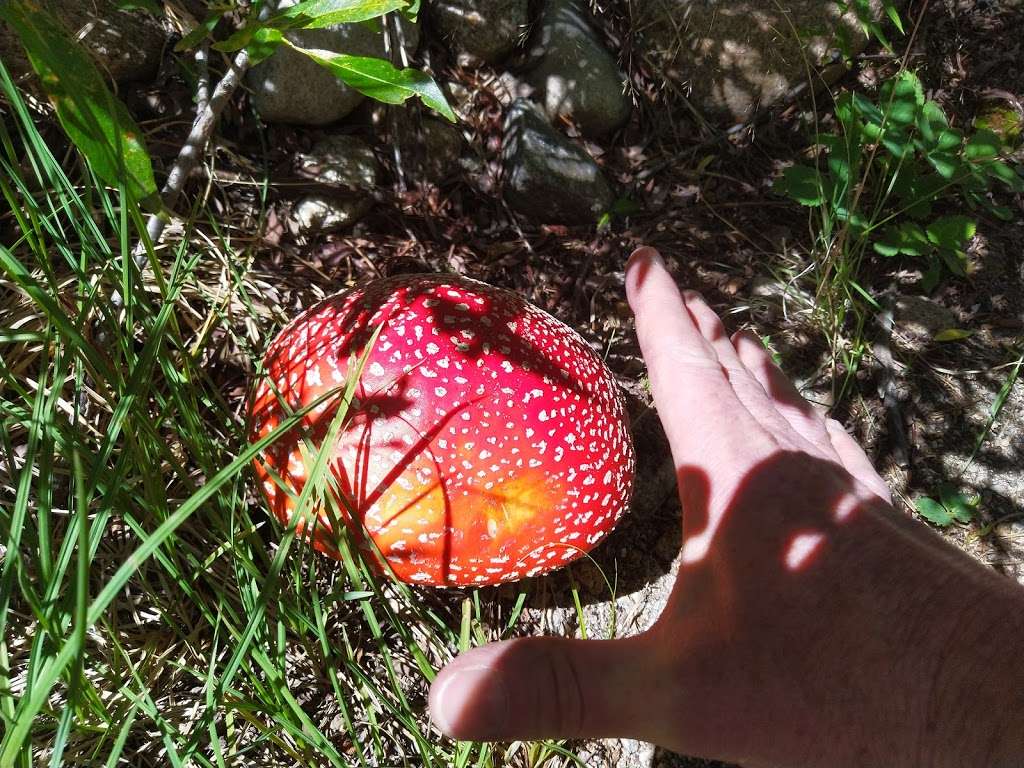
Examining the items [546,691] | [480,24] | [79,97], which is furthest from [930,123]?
[79,97]

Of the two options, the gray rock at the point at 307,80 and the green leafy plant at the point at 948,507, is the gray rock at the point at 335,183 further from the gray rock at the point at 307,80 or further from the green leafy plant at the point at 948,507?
the green leafy plant at the point at 948,507

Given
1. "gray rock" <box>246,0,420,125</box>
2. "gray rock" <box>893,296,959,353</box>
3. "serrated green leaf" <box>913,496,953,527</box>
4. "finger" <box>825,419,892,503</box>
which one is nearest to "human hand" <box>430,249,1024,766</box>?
"finger" <box>825,419,892,503</box>

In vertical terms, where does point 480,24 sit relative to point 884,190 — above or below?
above

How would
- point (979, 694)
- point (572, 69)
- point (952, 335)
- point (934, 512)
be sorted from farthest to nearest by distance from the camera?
1. point (572, 69)
2. point (952, 335)
3. point (934, 512)
4. point (979, 694)

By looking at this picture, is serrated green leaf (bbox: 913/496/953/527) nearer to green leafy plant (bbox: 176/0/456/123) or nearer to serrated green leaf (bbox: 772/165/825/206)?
serrated green leaf (bbox: 772/165/825/206)

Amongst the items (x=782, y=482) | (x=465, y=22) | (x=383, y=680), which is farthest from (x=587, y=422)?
(x=465, y=22)

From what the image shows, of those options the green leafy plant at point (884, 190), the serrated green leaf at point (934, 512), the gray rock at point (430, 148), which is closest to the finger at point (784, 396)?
the green leafy plant at point (884, 190)

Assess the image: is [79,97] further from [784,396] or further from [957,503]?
[957,503]
